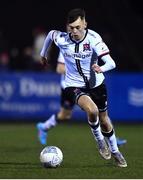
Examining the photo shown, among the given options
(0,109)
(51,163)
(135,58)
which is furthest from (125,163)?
(135,58)

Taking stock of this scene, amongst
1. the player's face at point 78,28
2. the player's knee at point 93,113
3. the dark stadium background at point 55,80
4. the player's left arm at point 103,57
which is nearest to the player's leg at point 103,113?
the player's knee at point 93,113

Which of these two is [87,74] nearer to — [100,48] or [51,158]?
[100,48]

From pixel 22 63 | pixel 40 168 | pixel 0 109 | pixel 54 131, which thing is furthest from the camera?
pixel 22 63

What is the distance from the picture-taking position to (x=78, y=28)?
36.4 ft

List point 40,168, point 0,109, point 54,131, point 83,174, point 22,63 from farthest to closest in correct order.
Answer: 1. point 22,63
2. point 0,109
3. point 54,131
4. point 40,168
5. point 83,174

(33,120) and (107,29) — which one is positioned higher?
(107,29)

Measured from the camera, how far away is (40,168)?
10828 millimetres

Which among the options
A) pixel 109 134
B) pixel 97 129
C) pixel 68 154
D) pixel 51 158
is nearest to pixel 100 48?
pixel 97 129

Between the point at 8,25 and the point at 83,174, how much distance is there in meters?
15.2

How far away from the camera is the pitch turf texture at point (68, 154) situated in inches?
399

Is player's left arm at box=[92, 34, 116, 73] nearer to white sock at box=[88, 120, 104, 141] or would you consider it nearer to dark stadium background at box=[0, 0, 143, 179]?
white sock at box=[88, 120, 104, 141]

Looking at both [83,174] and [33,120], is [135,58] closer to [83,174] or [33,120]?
[33,120]

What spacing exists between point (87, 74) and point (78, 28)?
76cm

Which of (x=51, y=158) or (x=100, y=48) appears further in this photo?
(x=100, y=48)
